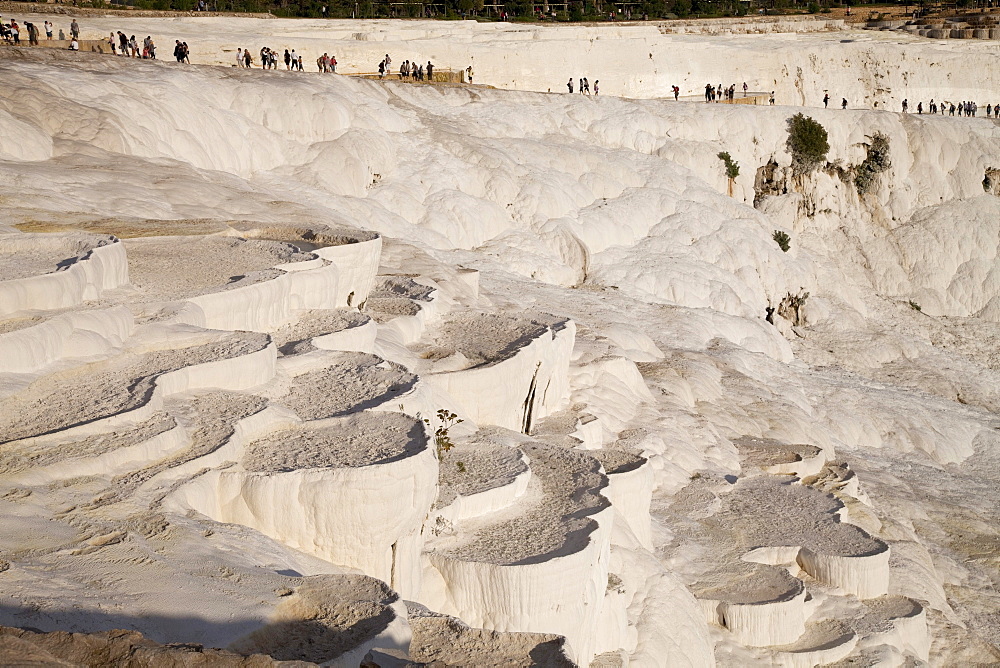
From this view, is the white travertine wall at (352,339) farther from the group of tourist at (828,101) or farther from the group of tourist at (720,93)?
the group of tourist at (828,101)

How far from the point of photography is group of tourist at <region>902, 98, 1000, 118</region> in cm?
3916

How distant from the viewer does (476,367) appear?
40.0 ft

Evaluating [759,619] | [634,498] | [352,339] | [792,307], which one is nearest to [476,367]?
[352,339]

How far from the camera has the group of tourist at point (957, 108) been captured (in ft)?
128

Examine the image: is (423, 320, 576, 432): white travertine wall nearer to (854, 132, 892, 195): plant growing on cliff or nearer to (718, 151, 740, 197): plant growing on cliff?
(718, 151, 740, 197): plant growing on cliff

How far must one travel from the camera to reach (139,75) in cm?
2117

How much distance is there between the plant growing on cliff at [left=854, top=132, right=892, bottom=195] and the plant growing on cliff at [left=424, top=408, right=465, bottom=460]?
2525 centimetres

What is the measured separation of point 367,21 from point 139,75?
15.2 metres

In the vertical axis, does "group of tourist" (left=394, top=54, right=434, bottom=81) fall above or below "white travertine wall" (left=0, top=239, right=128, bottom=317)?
above

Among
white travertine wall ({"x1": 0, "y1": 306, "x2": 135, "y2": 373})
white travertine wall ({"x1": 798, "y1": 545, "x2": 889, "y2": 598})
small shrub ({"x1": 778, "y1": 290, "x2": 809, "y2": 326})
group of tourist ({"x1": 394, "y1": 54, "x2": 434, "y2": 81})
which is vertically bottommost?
small shrub ({"x1": 778, "y1": 290, "x2": 809, "y2": 326})

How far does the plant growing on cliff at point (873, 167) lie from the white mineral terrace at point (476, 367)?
3.5 inches

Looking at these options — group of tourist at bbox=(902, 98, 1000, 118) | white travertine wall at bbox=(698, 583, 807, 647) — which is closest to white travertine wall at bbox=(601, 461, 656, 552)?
white travertine wall at bbox=(698, 583, 807, 647)

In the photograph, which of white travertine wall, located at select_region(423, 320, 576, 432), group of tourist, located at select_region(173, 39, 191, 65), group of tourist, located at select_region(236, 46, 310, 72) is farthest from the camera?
group of tourist, located at select_region(236, 46, 310, 72)

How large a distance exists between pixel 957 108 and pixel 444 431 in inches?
1437
